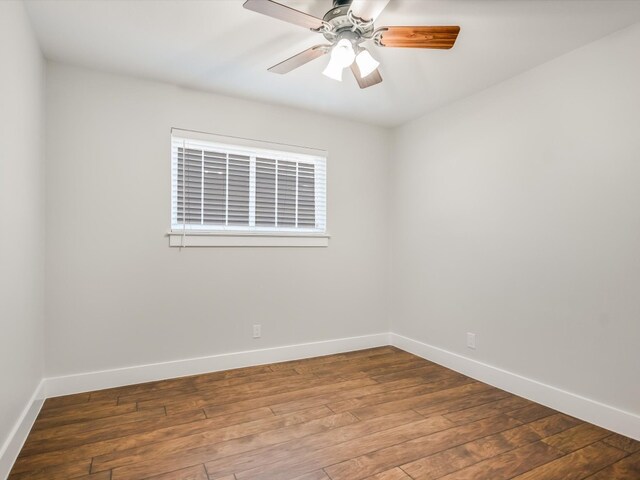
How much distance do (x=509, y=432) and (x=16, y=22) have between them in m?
3.48

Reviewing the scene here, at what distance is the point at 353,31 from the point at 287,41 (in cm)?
56

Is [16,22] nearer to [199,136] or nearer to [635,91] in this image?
[199,136]

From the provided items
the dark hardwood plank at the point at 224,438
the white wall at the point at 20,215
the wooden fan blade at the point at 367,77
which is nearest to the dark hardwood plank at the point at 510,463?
the dark hardwood plank at the point at 224,438

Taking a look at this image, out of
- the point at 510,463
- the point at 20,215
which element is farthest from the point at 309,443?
the point at 20,215

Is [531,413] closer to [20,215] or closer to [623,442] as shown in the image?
[623,442]

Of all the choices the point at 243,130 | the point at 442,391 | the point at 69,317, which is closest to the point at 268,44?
the point at 243,130

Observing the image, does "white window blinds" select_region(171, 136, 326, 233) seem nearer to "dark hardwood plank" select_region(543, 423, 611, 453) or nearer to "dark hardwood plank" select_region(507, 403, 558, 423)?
"dark hardwood plank" select_region(507, 403, 558, 423)

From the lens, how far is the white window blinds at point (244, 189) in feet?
9.92

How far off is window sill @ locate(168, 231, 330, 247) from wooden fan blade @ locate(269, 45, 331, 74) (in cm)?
144

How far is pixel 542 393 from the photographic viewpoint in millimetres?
2523

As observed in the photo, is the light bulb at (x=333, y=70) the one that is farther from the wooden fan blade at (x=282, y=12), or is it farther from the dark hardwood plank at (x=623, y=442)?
the dark hardwood plank at (x=623, y=442)

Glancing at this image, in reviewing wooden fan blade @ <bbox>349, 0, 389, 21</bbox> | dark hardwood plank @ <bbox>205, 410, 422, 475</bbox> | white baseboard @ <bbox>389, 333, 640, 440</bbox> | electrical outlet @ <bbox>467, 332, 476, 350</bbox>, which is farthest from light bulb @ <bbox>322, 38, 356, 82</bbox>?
white baseboard @ <bbox>389, 333, 640, 440</bbox>

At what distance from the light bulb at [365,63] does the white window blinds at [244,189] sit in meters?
1.44

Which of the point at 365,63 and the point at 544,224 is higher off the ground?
the point at 365,63
